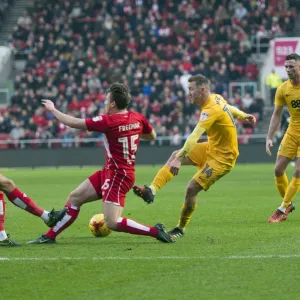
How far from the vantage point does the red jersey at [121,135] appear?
1034 centimetres

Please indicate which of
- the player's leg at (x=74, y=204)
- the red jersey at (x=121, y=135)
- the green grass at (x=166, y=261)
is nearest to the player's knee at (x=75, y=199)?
the player's leg at (x=74, y=204)

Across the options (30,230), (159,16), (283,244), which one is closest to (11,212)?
(30,230)

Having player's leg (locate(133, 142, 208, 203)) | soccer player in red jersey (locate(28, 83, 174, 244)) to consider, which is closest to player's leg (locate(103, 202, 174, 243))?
soccer player in red jersey (locate(28, 83, 174, 244))

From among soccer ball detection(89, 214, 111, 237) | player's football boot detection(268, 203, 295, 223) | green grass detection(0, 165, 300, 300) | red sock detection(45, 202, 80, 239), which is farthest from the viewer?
player's football boot detection(268, 203, 295, 223)

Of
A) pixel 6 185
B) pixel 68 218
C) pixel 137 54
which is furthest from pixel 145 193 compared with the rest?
pixel 137 54

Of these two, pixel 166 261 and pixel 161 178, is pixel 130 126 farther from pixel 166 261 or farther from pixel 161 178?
pixel 166 261

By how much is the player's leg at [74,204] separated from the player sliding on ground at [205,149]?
734 mm

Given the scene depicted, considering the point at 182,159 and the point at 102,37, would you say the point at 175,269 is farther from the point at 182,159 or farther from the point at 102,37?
the point at 102,37

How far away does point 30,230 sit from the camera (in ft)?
42.0

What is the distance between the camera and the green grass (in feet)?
25.0

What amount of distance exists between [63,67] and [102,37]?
2317 mm

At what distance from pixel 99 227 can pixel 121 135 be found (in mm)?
1711

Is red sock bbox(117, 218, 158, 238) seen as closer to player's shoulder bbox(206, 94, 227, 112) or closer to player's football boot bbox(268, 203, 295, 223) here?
player's shoulder bbox(206, 94, 227, 112)

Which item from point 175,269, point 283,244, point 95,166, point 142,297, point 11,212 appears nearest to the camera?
point 142,297
